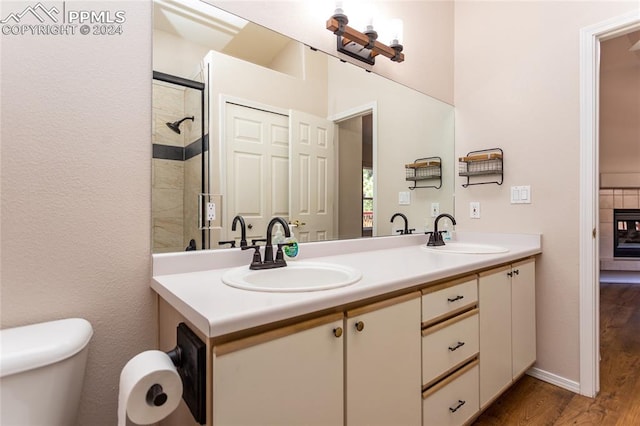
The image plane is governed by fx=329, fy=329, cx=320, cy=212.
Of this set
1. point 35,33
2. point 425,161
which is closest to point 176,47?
point 35,33

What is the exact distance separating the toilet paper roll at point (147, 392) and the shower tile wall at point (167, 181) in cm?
51

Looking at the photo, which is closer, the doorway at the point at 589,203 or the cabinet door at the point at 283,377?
the cabinet door at the point at 283,377

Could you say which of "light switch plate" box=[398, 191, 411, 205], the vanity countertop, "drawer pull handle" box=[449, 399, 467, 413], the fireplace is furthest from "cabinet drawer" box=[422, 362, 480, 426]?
the fireplace

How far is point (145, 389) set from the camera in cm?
76

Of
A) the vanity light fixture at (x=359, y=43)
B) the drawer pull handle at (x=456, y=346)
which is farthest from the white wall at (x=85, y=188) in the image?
the drawer pull handle at (x=456, y=346)

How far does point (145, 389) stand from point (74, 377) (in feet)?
0.96

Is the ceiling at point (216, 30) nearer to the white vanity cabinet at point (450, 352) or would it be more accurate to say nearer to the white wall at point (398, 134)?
the white wall at point (398, 134)

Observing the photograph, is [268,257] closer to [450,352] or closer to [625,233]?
[450,352]

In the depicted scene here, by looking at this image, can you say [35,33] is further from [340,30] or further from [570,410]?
[570,410]

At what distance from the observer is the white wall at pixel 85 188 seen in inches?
37.8

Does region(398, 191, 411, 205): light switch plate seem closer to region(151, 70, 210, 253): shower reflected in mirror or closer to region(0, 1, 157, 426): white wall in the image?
region(151, 70, 210, 253): shower reflected in mirror

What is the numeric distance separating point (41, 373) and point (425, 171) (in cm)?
215

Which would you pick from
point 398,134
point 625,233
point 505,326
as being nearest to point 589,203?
point 505,326

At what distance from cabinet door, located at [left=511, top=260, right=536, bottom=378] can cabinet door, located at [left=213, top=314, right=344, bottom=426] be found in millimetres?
1258
